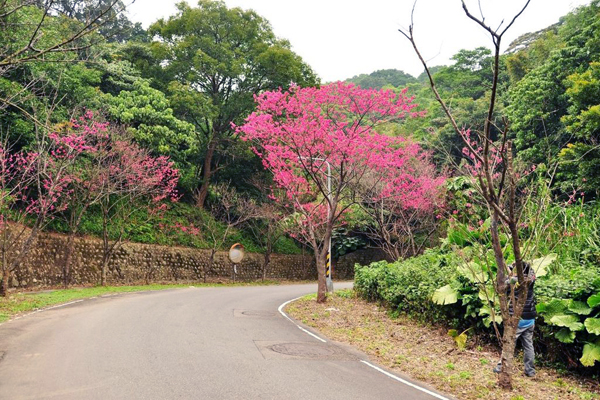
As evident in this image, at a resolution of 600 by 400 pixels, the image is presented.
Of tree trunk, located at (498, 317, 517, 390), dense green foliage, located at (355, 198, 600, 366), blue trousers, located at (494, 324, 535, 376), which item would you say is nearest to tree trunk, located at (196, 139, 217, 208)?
dense green foliage, located at (355, 198, 600, 366)

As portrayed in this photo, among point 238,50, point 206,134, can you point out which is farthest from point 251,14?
point 206,134

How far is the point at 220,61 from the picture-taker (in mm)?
26891

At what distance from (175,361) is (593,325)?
6.31m

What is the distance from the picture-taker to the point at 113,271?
21.9m

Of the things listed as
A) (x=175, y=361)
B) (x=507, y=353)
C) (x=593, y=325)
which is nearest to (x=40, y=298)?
(x=175, y=361)

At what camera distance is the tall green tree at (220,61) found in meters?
26.4

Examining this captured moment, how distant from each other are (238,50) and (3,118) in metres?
14.0

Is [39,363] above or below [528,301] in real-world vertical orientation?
below

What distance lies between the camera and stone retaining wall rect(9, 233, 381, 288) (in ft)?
60.1

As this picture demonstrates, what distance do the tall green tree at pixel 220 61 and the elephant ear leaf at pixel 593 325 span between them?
74.7 feet

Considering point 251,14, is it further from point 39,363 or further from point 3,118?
point 39,363

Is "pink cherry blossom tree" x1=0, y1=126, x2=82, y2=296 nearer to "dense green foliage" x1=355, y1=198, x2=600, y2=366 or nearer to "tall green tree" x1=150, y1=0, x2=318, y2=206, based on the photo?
"tall green tree" x1=150, y1=0, x2=318, y2=206

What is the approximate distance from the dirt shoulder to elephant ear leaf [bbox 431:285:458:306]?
746 mm

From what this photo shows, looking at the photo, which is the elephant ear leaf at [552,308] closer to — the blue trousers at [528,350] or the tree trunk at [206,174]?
the blue trousers at [528,350]
